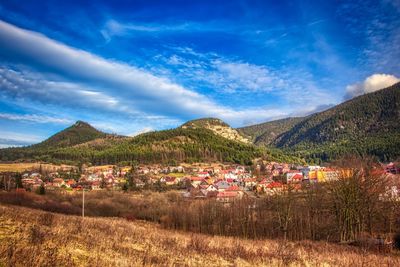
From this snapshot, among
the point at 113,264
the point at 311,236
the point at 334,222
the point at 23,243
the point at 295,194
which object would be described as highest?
the point at 23,243

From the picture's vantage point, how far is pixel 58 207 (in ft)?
213

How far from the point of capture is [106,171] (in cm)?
15912

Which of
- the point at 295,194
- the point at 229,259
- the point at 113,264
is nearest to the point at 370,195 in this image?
the point at 295,194

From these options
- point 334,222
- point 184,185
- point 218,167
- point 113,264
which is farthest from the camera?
point 218,167

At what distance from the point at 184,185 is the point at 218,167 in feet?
228

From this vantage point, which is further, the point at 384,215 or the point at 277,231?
the point at 277,231

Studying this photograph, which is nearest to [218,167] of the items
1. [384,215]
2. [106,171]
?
[106,171]

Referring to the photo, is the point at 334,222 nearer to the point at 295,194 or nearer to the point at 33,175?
the point at 295,194

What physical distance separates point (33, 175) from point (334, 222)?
134 metres

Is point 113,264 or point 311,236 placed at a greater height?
point 113,264

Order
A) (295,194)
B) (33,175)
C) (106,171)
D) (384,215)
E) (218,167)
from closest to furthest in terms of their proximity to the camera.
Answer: (384,215) < (295,194) < (33,175) < (106,171) < (218,167)

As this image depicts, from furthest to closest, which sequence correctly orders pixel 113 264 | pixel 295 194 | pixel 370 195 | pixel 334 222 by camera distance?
pixel 295 194
pixel 334 222
pixel 370 195
pixel 113 264

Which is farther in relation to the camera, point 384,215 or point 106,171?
point 106,171

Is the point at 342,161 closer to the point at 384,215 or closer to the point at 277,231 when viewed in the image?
the point at 384,215
